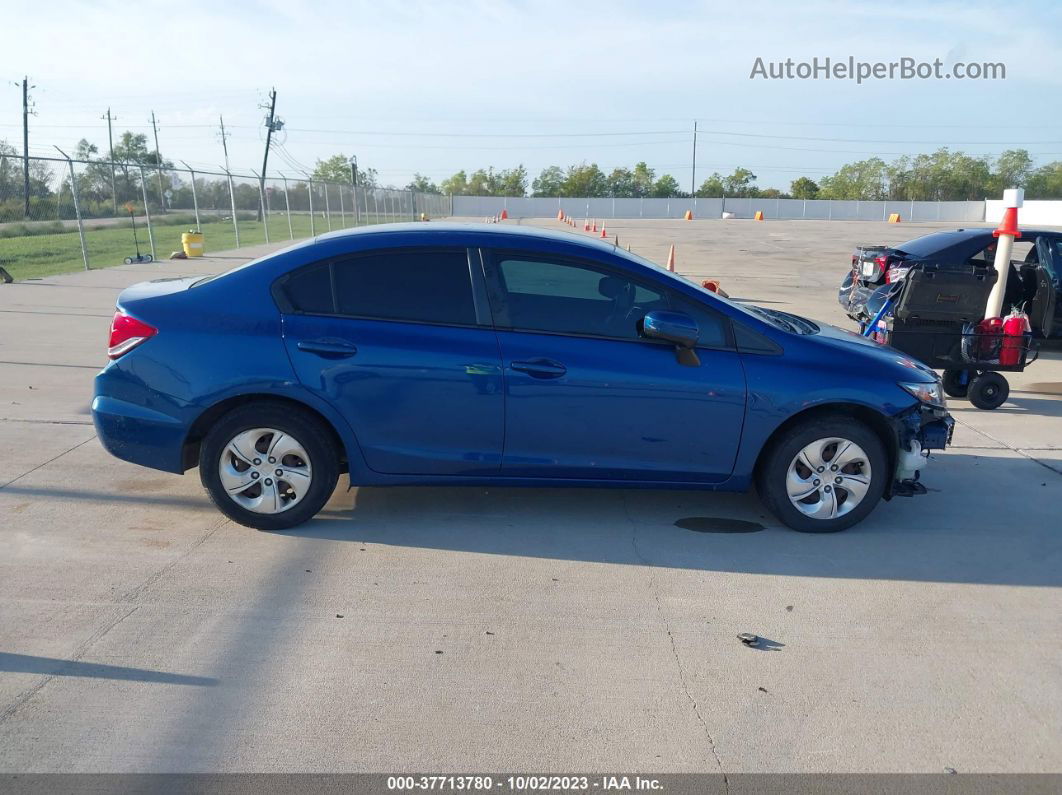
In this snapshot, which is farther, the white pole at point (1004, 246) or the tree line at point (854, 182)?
the tree line at point (854, 182)

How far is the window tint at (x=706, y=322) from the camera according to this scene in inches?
204

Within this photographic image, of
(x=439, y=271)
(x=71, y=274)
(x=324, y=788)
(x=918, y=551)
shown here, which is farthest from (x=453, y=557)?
(x=71, y=274)

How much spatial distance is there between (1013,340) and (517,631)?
6223mm

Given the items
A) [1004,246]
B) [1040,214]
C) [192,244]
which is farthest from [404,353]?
[1040,214]

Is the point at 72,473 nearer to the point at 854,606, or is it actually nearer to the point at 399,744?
the point at 399,744

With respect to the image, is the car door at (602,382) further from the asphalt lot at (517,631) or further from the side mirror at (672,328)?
the asphalt lot at (517,631)

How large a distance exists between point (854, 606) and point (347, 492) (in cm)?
304

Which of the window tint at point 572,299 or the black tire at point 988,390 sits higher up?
the window tint at point 572,299

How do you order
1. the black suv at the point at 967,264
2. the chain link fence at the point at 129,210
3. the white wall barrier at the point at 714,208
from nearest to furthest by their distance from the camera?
the black suv at the point at 967,264, the chain link fence at the point at 129,210, the white wall barrier at the point at 714,208

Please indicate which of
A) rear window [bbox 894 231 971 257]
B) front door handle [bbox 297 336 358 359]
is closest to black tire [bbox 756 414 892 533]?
front door handle [bbox 297 336 358 359]

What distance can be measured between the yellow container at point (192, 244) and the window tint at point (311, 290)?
62.1 feet

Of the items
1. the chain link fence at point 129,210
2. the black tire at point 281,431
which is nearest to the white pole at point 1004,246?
the black tire at point 281,431

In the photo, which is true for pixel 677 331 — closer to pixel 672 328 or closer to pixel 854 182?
pixel 672 328

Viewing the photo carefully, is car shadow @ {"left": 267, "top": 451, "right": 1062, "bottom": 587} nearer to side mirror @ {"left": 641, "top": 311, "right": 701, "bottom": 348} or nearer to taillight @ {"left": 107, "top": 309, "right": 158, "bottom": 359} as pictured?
side mirror @ {"left": 641, "top": 311, "right": 701, "bottom": 348}
